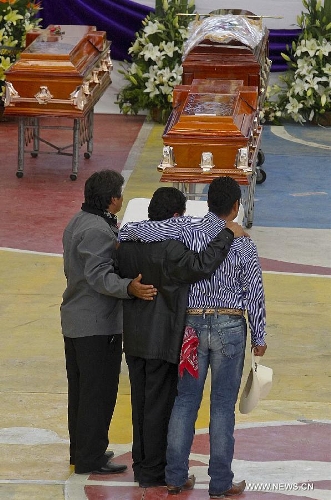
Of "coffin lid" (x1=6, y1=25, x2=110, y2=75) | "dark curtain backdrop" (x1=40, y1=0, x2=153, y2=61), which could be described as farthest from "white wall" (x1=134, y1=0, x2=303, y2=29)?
"coffin lid" (x1=6, y1=25, x2=110, y2=75)

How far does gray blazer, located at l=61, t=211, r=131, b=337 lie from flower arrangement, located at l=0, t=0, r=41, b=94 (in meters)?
8.43

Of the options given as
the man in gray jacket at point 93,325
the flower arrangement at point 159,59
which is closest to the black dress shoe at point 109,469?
the man in gray jacket at point 93,325

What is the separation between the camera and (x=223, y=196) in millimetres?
5035

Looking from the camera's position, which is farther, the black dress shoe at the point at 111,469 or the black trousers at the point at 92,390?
the black dress shoe at the point at 111,469

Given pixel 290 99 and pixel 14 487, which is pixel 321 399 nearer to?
pixel 14 487

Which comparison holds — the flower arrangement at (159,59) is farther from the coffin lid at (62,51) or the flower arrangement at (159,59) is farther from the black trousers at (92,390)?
the black trousers at (92,390)

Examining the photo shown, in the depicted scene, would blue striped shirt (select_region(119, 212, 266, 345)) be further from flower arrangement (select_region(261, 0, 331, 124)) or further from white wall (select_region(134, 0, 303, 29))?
white wall (select_region(134, 0, 303, 29))

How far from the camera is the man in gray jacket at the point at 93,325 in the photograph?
5320 mm

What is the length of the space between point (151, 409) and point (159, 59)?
9.38 meters

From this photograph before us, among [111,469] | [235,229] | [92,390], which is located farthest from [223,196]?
[111,469]

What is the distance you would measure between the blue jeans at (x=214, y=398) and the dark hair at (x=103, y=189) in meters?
0.73

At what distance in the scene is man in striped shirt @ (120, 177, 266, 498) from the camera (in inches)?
197

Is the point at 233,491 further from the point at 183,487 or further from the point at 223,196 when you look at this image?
the point at 223,196

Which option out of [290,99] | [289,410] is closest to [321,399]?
[289,410]
